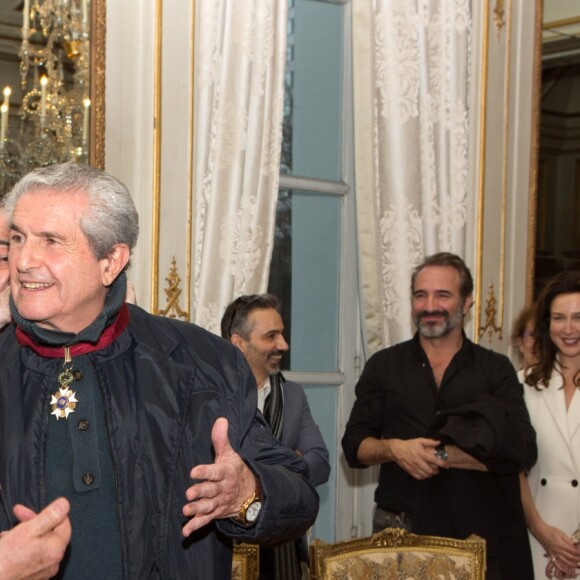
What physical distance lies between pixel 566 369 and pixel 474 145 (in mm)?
1592

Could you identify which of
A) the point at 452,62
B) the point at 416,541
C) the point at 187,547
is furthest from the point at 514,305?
the point at 187,547

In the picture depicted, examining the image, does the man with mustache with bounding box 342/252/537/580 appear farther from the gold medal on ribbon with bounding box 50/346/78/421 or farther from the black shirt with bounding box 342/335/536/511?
the gold medal on ribbon with bounding box 50/346/78/421

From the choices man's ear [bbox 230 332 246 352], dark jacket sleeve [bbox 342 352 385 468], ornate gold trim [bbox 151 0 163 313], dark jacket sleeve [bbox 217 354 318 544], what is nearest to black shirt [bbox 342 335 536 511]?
dark jacket sleeve [bbox 342 352 385 468]

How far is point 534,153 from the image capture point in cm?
540

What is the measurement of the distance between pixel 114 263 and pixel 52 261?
5.6 inches

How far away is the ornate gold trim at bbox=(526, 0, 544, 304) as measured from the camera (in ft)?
17.6

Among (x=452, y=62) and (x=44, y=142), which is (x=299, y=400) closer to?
(x=44, y=142)

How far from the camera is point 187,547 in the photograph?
195 cm

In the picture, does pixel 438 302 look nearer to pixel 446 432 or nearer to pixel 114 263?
pixel 446 432

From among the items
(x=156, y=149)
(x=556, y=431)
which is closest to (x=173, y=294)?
(x=156, y=149)

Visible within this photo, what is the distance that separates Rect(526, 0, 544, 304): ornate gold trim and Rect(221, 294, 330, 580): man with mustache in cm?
190

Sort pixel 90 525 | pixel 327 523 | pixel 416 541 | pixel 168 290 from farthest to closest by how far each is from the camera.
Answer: pixel 327 523 < pixel 168 290 < pixel 416 541 < pixel 90 525

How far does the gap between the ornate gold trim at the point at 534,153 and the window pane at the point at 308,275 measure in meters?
1.05

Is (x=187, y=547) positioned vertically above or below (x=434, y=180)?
below
